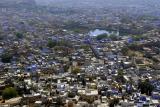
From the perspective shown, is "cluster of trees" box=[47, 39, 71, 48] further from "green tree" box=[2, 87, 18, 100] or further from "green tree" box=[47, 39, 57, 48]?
"green tree" box=[2, 87, 18, 100]

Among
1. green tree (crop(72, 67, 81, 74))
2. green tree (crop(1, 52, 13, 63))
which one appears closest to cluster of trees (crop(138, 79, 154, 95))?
green tree (crop(72, 67, 81, 74))

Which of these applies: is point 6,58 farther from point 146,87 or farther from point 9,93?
point 146,87

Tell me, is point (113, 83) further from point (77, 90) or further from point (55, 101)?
point (55, 101)

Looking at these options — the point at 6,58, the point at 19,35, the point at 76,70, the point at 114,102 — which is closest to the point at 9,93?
the point at 114,102

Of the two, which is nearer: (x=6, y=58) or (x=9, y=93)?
(x=9, y=93)

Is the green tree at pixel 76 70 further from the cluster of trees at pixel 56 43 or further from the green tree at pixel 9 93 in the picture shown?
the cluster of trees at pixel 56 43

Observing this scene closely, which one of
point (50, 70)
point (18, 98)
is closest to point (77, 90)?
point (18, 98)

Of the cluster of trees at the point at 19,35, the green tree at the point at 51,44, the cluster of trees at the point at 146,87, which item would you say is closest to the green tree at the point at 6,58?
the green tree at the point at 51,44

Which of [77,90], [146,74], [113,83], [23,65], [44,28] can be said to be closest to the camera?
[77,90]

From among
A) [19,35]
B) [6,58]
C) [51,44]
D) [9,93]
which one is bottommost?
[19,35]

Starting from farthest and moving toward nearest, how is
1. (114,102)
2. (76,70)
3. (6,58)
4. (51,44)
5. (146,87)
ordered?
(51,44)
(6,58)
(76,70)
(146,87)
(114,102)

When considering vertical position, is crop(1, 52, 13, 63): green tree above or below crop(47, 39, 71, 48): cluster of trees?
above
